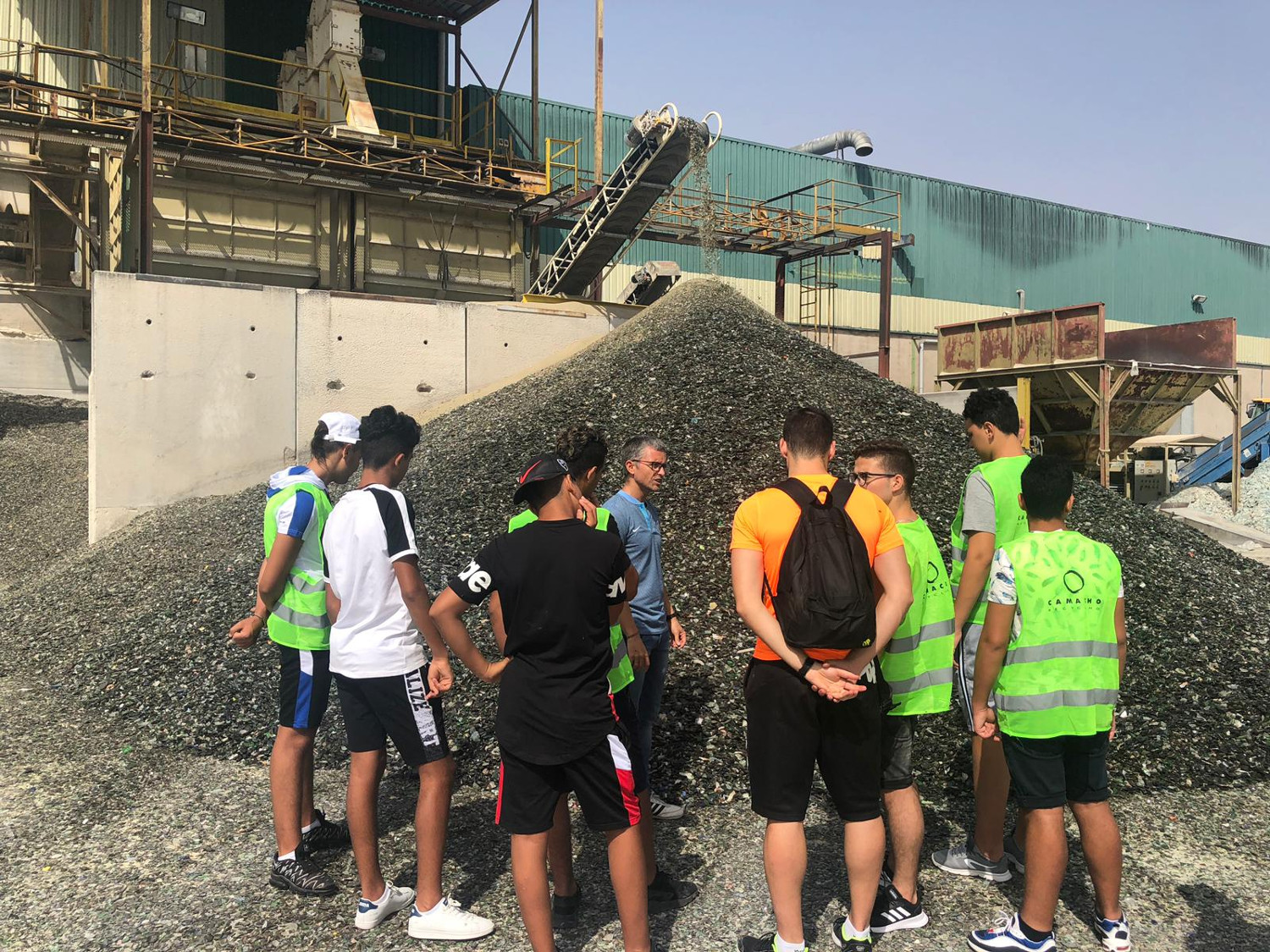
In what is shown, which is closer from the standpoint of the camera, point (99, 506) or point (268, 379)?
point (99, 506)

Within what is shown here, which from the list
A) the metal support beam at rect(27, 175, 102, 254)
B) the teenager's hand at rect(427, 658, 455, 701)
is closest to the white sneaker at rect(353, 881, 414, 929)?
A: the teenager's hand at rect(427, 658, 455, 701)

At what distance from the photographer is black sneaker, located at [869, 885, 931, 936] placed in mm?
3037

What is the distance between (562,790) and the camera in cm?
270

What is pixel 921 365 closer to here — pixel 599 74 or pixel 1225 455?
pixel 1225 455

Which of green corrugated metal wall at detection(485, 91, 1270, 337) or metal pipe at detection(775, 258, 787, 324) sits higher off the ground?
green corrugated metal wall at detection(485, 91, 1270, 337)

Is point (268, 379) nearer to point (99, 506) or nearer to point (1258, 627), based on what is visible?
point (99, 506)

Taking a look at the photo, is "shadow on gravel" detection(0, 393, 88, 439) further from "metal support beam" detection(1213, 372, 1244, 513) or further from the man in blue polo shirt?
"metal support beam" detection(1213, 372, 1244, 513)

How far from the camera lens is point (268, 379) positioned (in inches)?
428

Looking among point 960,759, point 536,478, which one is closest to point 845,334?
point 960,759

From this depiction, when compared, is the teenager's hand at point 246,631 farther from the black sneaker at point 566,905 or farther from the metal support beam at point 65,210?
the metal support beam at point 65,210

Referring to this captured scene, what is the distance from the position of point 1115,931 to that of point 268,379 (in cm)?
1037

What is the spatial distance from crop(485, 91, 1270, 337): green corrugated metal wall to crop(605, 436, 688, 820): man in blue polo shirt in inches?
754

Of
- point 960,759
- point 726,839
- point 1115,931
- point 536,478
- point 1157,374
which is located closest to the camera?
point 536,478

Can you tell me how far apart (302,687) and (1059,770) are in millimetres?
2647
